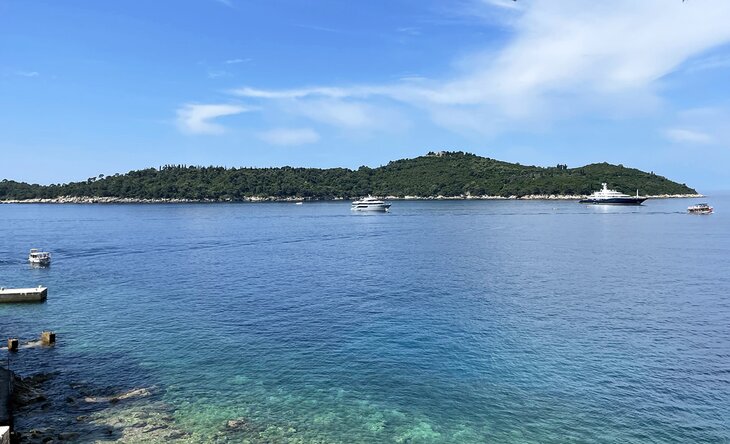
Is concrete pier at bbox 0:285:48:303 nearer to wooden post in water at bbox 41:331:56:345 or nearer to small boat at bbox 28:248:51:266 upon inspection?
wooden post in water at bbox 41:331:56:345

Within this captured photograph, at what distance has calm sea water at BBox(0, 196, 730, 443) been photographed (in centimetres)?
2398

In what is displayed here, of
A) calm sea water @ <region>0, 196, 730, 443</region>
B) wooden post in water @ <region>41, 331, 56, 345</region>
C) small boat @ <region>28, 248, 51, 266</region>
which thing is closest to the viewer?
calm sea water @ <region>0, 196, 730, 443</region>

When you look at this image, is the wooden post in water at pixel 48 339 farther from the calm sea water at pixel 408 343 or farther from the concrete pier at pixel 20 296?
the concrete pier at pixel 20 296

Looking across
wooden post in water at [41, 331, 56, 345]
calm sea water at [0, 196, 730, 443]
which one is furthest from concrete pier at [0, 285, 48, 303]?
wooden post in water at [41, 331, 56, 345]

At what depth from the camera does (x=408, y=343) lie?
3553cm

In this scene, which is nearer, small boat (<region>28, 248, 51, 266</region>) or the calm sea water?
the calm sea water

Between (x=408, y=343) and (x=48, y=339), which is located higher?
(x=48, y=339)

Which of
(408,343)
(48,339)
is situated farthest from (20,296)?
(408,343)

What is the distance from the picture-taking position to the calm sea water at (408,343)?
944 inches

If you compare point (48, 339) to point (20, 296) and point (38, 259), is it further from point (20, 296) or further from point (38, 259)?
point (38, 259)

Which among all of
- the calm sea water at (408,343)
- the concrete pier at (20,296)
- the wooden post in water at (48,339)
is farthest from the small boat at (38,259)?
the wooden post in water at (48,339)

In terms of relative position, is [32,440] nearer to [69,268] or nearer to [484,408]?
[484,408]

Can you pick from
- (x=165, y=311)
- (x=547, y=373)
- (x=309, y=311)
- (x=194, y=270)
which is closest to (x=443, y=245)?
(x=194, y=270)

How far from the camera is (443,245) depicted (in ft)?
322
